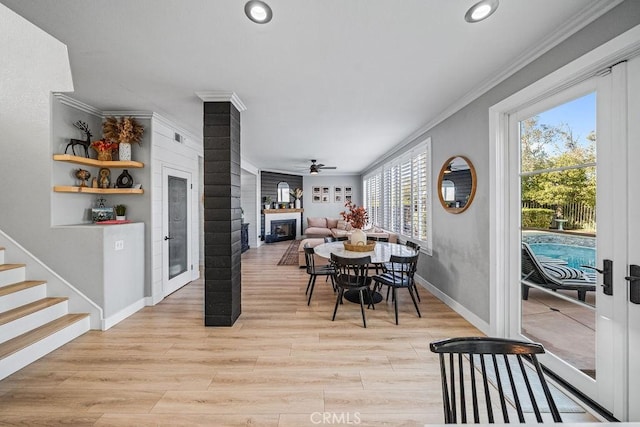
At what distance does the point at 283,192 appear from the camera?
10.1m

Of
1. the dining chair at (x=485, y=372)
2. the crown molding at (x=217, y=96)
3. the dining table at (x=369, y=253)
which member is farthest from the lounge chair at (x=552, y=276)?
the crown molding at (x=217, y=96)

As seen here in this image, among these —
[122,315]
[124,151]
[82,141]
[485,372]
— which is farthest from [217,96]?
[485,372]

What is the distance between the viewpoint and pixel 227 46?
6.84 ft

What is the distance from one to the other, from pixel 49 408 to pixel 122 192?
2.33 meters

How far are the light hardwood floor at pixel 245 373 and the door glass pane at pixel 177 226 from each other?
1.01 metres

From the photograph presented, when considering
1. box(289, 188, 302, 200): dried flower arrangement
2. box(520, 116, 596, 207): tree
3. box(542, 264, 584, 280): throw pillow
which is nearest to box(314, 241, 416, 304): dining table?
box(542, 264, 584, 280): throw pillow

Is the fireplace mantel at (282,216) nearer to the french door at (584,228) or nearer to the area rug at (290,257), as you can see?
the area rug at (290,257)

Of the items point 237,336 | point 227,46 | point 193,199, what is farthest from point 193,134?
point 237,336

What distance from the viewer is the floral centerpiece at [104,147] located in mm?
3307

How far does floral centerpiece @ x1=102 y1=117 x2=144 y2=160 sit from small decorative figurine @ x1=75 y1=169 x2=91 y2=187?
0.42 meters

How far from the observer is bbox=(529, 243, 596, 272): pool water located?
1819 millimetres

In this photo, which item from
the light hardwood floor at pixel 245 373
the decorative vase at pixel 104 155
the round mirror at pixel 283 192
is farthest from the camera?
the round mirror at pixel 283 192

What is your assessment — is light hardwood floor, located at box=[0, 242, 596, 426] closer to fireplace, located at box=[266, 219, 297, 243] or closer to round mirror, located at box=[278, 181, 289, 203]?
fireplace, located at box=[266, 219, 297, 243]

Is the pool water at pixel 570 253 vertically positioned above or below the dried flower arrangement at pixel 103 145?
below
